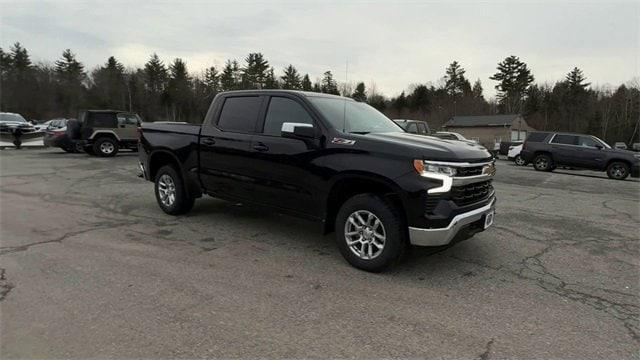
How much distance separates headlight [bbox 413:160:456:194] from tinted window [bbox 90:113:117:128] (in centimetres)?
1794

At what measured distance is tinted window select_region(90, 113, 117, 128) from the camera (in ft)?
61.1

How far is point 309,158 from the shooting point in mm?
4941

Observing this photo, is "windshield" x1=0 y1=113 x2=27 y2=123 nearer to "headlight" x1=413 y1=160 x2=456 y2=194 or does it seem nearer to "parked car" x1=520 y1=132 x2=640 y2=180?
"parked car" x1=520 y1=132 x2=640 y2=180

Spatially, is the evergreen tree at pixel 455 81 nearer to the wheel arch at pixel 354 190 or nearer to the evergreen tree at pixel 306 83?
the evergreen tree at pixel 306 83

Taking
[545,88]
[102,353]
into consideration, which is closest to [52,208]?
[102,353]

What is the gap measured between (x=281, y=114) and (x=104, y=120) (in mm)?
16092

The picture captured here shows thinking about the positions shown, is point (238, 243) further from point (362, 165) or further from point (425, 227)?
point (425, 227)

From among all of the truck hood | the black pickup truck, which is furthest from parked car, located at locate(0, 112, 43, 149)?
the truck hood

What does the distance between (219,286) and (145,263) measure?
45.1 inches

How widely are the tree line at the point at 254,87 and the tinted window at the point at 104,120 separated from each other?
41.4m

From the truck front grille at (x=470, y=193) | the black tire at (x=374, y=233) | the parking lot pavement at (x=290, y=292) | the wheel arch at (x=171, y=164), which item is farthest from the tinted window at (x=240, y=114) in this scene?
the truck front grille at (x=470, y=193)

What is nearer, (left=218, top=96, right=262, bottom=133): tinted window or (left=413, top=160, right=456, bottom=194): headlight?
(left=413, top=160, right=456, bottom=194): headlight

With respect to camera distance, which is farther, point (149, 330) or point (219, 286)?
point (219, 286)

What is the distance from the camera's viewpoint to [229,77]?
7362 cm
